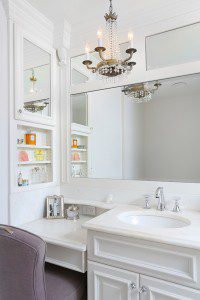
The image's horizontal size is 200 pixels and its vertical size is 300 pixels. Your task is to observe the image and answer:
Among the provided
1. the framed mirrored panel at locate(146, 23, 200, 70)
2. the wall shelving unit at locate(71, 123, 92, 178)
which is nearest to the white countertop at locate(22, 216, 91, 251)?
the wall shelving unit at locate(71, 123, 92, 178)

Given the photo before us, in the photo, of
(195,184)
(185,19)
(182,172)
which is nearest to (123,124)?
(182,172)

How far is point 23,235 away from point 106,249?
503 mm

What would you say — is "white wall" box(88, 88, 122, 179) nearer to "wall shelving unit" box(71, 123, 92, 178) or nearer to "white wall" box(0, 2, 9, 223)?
"wall shelving unit" box(71, 123, 92, 178)

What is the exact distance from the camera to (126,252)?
125cm

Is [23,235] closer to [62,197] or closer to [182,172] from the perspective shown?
[62,197]

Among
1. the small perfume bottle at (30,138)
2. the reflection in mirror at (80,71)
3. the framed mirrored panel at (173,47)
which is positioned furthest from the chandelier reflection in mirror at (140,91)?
the small perfume bottle at (30,138)

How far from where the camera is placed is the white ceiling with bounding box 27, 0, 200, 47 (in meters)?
1.73

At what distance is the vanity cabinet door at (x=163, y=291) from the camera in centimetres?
109

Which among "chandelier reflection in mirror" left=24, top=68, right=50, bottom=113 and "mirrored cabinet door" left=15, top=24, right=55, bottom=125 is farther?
"chandelier reflection in mirror" left=24, top=68, right=50, bottom=113

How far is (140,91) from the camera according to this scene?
1889mm

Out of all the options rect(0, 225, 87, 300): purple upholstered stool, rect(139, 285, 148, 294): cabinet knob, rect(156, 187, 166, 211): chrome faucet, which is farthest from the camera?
rect(156, 187, 166, 211): chrome faucet

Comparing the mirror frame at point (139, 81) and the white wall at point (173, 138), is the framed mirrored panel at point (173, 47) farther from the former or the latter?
the white wall at point (173, 138)

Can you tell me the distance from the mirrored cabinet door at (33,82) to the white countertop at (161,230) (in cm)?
107

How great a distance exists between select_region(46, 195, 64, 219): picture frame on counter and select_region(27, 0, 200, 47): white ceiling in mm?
1586
